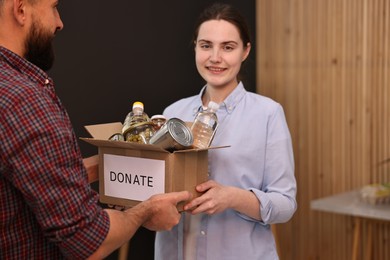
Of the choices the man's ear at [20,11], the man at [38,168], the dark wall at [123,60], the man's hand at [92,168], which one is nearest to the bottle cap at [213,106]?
the man's hand at [92,168]

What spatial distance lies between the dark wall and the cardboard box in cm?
132

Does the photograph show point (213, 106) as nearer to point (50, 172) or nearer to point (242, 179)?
point (242, 179)

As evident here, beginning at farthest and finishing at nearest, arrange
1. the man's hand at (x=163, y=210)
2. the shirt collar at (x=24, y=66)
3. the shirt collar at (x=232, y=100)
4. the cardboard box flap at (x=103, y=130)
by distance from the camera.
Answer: the shirt collar at (x=232, y=100) → the cardboard box flap at (x=103, y=130) → the man's hand at (x=163, y=210) → the shirt collar at (x=24, y=66)

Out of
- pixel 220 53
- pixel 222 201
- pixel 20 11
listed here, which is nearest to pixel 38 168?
pixel 20 11

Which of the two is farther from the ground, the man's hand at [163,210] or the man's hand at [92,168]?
the man's hand at [92,168]

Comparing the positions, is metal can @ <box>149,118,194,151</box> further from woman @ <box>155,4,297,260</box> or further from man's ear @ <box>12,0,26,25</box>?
man's ear @ <box>12,0,26,25</box>

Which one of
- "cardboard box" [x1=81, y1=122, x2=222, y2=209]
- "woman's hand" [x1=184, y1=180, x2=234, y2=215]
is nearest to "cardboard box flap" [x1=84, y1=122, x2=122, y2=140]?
"cardboard box" [x1=81, y1=122, x2=222, y2=209]

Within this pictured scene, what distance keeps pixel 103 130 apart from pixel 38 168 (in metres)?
0.63

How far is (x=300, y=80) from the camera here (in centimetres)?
405

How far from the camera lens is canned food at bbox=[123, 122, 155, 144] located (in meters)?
1.71

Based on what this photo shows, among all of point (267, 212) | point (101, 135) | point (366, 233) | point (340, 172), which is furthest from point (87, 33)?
point (366, 233)

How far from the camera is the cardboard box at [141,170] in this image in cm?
166

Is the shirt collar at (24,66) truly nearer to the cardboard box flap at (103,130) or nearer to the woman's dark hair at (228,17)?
the cardboard box flap at (103,130)

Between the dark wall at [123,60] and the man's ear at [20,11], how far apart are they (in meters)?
1.59
